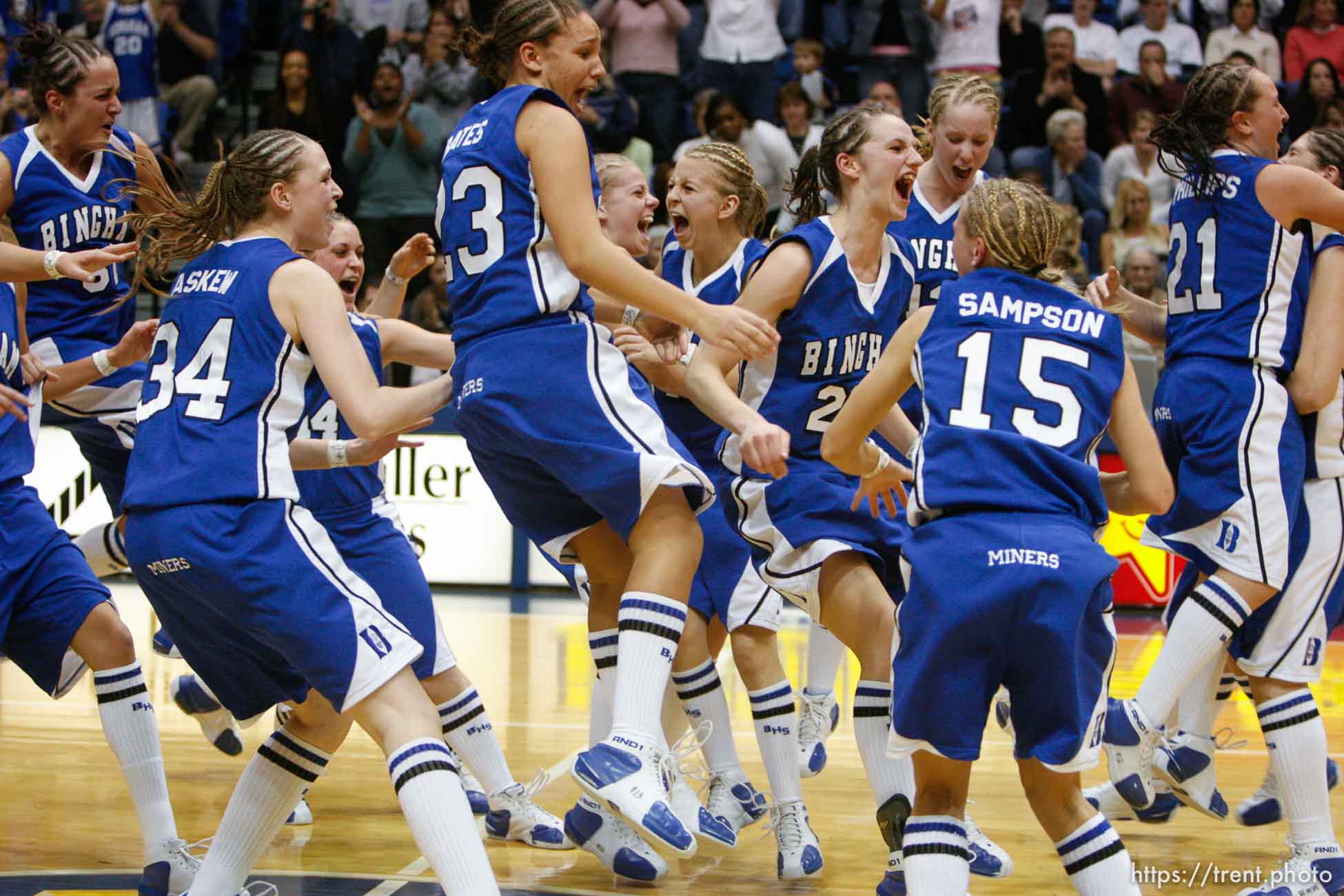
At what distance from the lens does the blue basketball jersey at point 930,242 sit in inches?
196

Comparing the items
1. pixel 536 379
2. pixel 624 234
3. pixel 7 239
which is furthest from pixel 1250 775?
pixel 7 239

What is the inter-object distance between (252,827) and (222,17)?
1072cm

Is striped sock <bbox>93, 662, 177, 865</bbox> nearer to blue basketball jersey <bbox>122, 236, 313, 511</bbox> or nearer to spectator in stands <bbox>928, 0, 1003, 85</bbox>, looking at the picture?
blue basketball jersey <bbox>122, 236, 313, 511</bbox>

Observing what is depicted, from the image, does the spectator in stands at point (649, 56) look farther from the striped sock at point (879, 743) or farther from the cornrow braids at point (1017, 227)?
the cornrow braids at point (1017, 227)

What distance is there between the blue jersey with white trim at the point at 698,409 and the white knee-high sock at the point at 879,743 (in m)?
1.11

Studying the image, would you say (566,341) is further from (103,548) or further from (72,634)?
(103,548)

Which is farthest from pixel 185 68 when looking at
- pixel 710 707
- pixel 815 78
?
pixel 710 707

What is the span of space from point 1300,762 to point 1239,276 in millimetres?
1330

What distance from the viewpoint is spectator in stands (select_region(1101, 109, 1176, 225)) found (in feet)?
37.6

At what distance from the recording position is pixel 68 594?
4.23m

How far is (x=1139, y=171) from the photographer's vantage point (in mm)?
11617

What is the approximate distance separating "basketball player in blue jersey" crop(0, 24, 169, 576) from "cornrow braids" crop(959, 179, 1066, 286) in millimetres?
2959

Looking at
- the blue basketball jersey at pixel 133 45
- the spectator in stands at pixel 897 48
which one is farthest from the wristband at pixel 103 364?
the spectator in stands at pixel 897 48

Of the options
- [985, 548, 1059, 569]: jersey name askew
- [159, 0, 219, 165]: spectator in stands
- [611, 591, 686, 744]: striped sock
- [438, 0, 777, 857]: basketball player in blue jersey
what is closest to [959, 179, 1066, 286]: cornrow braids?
[438, 0, 777, 857]: basketball player in blue jersey
